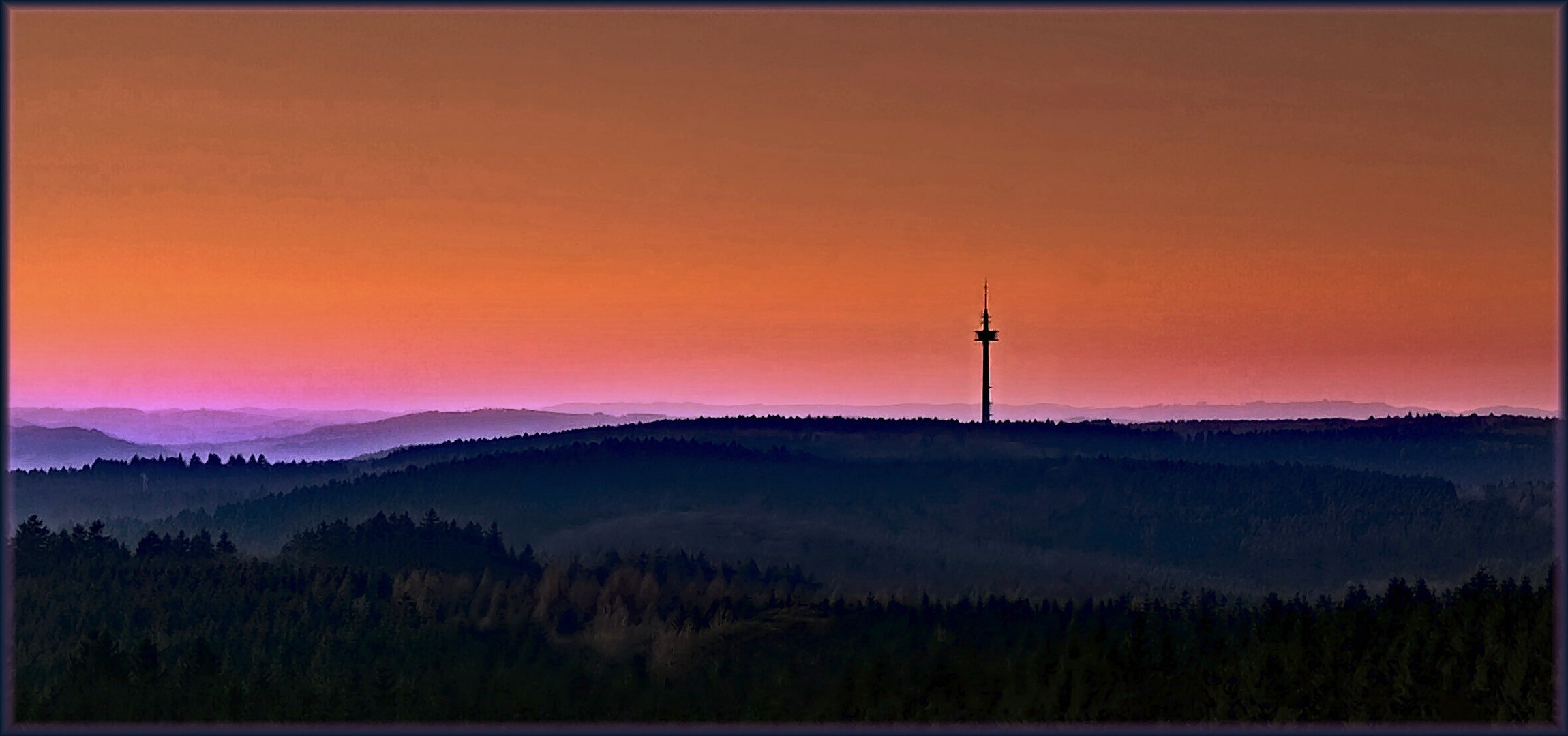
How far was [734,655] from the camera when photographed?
6496 inches

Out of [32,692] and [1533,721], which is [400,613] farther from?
[1533,721]

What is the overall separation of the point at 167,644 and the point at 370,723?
124 ft

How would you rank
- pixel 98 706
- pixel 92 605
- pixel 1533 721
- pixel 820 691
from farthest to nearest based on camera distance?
pixel 92 605
pixel 820 691
pixel 98 706
pixel 1533 721

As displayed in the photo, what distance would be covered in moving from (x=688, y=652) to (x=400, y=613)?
126 ft

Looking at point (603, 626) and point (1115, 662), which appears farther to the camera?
point (603, 626)

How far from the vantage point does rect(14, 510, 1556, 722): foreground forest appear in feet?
408

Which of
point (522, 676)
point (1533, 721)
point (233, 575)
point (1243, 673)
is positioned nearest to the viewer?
point (1533, 721)

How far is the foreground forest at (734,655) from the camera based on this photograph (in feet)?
408

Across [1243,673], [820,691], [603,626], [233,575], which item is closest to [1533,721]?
[1243,673]

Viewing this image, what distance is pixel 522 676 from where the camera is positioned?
167m

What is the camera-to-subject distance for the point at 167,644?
172750 millimetres

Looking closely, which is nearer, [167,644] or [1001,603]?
[167,644]

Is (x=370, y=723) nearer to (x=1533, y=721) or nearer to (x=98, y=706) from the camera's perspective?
(x=98, y=706)

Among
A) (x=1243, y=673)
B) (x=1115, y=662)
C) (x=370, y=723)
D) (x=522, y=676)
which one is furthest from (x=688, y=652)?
(x=1243, y=673)
